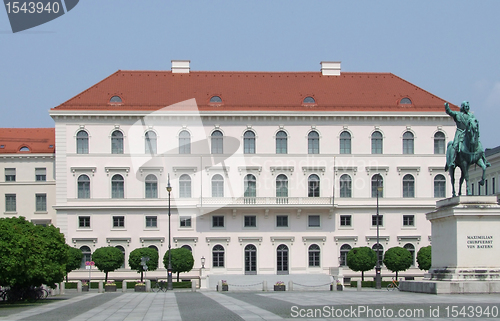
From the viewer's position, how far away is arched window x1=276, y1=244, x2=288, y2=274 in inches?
2995

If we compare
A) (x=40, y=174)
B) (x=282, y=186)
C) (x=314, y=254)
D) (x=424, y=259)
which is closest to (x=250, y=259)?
(x=314, y=254)

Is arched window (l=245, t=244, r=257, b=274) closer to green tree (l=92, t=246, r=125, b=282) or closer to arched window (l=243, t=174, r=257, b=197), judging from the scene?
arched window (l=243, t=174, r=257, b=197)

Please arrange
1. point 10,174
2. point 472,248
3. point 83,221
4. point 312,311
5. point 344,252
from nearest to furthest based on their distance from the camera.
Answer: point 312,311, point 472,248, point 83,221, point 344,252, point 10,174

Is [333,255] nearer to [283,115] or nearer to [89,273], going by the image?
[283,115]

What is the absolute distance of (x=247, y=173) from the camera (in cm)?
7756

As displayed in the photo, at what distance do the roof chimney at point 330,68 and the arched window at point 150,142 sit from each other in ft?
63.7

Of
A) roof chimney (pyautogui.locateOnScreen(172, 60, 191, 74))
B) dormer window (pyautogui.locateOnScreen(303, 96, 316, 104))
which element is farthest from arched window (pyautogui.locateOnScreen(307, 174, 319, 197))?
roof chimney (pyautogui.locateOnScreen(172, 60, 191, 74))

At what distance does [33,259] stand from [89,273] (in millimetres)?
32992

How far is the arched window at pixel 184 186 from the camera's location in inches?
3029

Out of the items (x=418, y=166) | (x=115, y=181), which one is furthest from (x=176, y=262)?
(x=418, y=166)

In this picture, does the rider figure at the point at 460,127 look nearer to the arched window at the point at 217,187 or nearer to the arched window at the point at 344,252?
the arched window at the point at 344,252

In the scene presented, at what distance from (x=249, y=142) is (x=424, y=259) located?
66.2ft

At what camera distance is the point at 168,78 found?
266 feet

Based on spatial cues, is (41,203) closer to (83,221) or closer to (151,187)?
(83,221)
